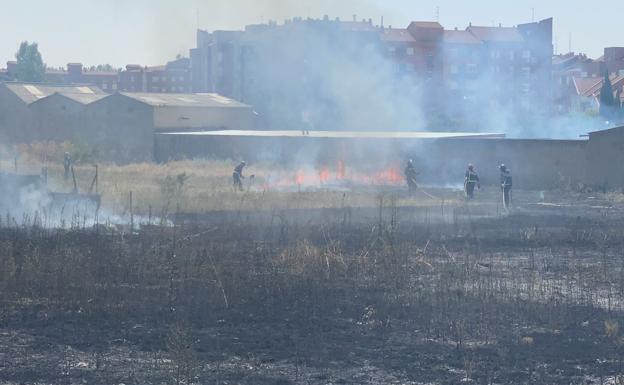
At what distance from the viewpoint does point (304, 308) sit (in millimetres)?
13695

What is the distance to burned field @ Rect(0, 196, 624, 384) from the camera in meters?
10.8

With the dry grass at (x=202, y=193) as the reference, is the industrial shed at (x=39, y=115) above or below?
above

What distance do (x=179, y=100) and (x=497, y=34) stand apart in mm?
36056

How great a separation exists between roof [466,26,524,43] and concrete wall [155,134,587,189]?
40006 millimetres

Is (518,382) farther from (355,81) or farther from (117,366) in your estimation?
(355,81)

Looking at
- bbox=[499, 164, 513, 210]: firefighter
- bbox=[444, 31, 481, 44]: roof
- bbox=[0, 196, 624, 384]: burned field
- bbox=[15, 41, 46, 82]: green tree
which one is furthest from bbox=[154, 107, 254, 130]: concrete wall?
bbox=[15, 41, 46, 82]: green tree

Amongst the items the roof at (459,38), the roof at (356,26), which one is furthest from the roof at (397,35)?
the roof at (459,38)

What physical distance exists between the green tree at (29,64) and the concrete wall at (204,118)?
4354 centimetres

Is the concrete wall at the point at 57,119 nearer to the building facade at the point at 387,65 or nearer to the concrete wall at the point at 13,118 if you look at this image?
the concrete wall at the point at 13,118

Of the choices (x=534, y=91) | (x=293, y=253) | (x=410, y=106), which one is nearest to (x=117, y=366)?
(x=293, y=253)

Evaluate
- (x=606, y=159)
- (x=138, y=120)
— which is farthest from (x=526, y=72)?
(x=606, y=159)

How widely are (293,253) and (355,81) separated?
178ft

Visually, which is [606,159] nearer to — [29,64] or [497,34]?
[497,34]

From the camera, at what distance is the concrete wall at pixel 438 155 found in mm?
33750
